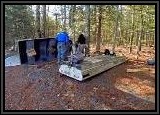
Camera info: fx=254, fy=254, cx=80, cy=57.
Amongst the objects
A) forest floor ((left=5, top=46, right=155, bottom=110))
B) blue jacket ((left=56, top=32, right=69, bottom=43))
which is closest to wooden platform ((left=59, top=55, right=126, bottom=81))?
forest floor ((left=5, top=46, right=155, bottom=110))

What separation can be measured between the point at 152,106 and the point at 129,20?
13.0 m

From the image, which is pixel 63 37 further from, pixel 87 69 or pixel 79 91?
pixel 79 91

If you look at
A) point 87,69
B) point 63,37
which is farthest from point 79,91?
point 63,37

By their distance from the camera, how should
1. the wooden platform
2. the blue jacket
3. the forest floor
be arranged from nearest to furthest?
the forest floor < the wooden platform < the blue jacket

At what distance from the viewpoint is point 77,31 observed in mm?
15703

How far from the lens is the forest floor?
6.81m

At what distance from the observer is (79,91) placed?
24.6ft

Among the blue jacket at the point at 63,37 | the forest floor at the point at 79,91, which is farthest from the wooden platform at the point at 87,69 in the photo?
the blue jacket at the point at 63,37

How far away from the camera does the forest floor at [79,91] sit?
6809 millimetres

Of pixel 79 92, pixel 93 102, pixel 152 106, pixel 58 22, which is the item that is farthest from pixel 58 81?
pixel 58 22

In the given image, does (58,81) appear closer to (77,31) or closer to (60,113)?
(60,113)

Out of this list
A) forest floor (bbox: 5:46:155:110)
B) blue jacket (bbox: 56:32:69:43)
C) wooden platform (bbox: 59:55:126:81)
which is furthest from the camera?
blue jacket (bbox: 56:32:69:43)

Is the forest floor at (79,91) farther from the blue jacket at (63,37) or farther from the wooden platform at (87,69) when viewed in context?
the blue jacket at (63,37)

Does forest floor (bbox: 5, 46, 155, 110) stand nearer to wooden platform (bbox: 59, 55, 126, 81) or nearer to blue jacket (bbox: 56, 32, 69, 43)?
wooden platform (bbox: 59, 55, 126, 81)
